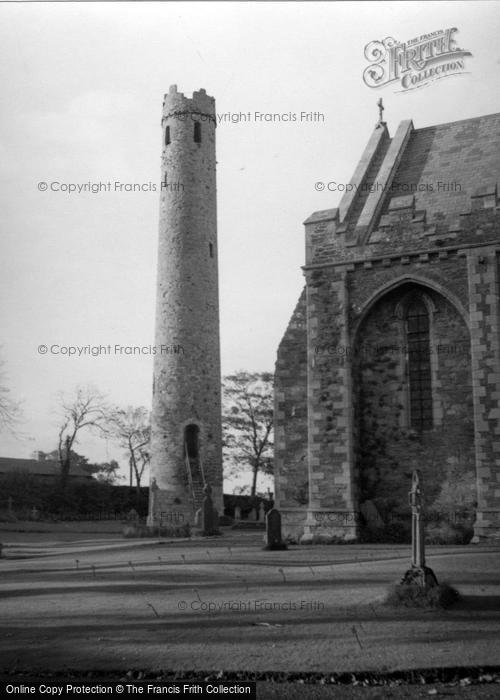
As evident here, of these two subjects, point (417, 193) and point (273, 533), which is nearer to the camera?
point (273, 533)

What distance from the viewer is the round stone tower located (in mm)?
31469

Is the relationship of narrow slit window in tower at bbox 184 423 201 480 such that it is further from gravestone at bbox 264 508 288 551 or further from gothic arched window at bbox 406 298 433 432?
gravestone at bbox 264 508 288 551

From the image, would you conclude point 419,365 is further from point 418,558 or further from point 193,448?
point 193,448

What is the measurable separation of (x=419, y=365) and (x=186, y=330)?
14266 mm

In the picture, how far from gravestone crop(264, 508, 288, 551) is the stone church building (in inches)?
72.2

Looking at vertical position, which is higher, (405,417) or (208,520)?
(405,417)

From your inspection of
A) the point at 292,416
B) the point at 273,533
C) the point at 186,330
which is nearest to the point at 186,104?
the point at 186,330

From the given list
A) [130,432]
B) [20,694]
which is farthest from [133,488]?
[20,694]

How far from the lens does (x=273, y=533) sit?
687 inches

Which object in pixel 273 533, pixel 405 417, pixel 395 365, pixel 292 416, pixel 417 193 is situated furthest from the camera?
pixel 417 193

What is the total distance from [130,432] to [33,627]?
50.7 m

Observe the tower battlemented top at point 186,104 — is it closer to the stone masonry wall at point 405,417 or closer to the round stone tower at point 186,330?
the round stone tower at point 186,330

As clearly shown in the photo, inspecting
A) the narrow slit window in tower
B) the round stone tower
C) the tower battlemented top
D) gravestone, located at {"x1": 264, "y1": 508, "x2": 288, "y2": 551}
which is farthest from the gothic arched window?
the tower battlemented top

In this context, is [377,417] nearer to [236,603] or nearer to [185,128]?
[236,603]
